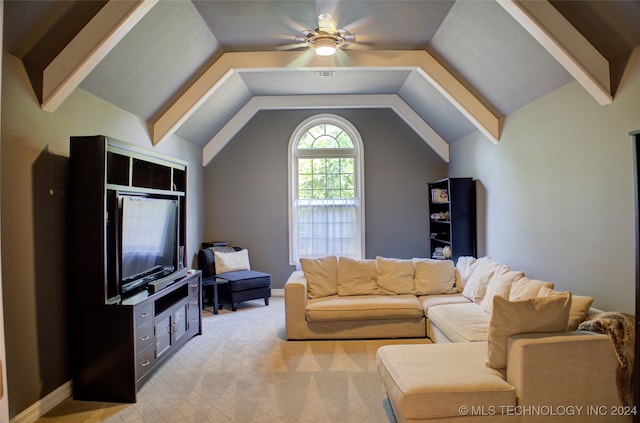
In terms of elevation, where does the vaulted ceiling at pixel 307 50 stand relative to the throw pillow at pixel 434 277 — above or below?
above

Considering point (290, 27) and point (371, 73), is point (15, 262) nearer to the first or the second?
point (290, 27)

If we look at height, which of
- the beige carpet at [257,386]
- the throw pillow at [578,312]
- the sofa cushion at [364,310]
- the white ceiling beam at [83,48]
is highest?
the white ceiling beam at [83,48]

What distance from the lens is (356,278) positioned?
15.1 feet

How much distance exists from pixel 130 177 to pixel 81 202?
17.7 inches

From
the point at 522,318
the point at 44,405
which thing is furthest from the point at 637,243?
the point at 44,405

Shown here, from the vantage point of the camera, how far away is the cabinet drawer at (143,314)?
3073 millimetres

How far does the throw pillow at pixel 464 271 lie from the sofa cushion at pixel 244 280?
2616 millimetres

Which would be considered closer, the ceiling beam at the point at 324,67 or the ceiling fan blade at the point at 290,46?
the ceiling fan blade at the point at 290,46

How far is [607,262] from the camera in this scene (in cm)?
291

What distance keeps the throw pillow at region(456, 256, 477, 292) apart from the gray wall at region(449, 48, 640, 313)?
398 millimetres

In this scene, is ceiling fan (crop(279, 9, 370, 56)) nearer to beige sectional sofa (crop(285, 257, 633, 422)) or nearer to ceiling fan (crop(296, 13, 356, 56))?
ceiling fan (crop(296, 13, 356, 56))

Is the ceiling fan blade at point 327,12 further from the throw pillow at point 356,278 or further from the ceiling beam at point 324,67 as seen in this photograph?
the throw pillow at point 356,278

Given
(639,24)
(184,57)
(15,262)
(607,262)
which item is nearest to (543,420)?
(607,262)

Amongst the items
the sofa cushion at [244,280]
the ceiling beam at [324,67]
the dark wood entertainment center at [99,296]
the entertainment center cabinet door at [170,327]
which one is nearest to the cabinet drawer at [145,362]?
the dark wood entertainment center at [99,296]
